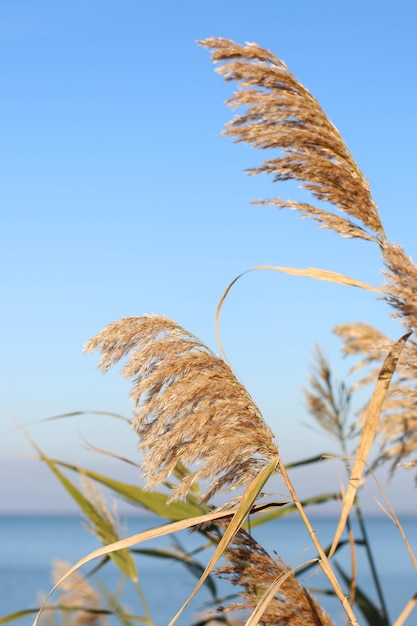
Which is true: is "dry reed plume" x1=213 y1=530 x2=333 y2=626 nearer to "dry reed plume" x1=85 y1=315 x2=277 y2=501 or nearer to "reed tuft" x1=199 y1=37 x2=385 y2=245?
"dry reed plume" x1=85 y1=315 x2=277 y2=501

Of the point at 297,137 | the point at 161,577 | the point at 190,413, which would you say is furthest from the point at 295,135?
the point at 161,577

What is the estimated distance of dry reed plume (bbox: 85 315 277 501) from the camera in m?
2.04

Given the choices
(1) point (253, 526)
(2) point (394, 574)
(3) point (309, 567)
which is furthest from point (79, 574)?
(2) point (394, 574)

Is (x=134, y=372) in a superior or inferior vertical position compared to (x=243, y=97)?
inferior

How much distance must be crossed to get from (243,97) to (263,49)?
166 mm

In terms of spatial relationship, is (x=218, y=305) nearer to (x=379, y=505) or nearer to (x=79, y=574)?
(x=379, y=505)

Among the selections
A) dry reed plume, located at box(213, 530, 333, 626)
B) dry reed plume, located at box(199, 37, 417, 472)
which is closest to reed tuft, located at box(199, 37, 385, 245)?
dry reed plume, located at box(199, 37, 417, 472)

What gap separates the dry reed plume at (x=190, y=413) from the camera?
2039 millimetres

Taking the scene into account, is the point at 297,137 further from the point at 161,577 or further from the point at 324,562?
the point at 161,577

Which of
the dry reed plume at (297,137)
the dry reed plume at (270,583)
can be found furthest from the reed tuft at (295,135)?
the dry reed plume at (270,583)

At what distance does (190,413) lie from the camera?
2.07m

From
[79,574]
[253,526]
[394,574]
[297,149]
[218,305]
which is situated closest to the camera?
[218,305]

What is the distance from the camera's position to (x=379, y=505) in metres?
2.32

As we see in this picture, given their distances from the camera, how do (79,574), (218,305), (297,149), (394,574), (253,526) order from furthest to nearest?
(394,574), (79,574), (253,526), (297,149), (218,305)
